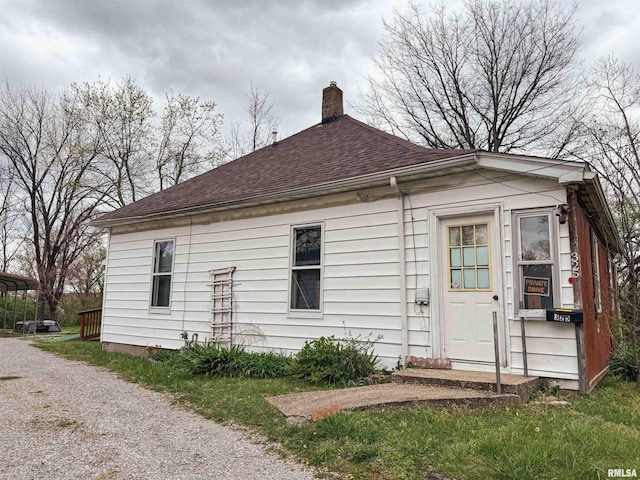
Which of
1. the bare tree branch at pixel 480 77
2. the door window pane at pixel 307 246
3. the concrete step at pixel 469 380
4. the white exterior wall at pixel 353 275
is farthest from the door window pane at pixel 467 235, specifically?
the bare tree branch at pixel 480 77

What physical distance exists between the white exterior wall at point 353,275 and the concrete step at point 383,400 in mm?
1075

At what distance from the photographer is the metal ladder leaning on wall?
8383mm

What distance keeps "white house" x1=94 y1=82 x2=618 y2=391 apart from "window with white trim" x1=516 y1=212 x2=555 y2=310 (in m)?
0.02

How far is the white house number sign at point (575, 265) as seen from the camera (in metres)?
5.23

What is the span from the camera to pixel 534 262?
552 centimetres

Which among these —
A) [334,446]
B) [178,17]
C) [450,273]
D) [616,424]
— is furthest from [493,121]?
[334,446]

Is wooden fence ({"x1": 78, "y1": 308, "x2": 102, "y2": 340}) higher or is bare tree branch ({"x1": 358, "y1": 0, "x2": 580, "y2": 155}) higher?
bare tree branch ({"x1": 358, "y1": 0, "x2": 580, "y2": 155})

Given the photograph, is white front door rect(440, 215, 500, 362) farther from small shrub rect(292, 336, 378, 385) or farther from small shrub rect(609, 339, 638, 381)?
small shrub rect(609, 339, 638, 381)

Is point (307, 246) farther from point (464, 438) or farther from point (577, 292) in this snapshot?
point (464, 438)

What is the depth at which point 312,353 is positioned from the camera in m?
6.47

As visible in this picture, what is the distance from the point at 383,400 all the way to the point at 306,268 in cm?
335

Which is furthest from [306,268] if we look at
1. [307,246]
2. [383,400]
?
[383,400]

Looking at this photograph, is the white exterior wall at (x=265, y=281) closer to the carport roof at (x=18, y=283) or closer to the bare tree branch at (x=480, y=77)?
the carport roof at (x=18, y=283)
